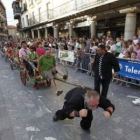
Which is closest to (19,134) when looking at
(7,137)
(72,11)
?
(7,137)

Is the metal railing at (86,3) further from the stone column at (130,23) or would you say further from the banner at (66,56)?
the banner at (66,56)

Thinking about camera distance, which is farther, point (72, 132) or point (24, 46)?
point (24, 46)

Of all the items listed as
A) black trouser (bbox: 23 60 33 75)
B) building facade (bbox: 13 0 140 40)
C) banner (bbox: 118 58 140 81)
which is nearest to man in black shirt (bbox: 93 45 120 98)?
banner (bbox: 118 58 140 81)

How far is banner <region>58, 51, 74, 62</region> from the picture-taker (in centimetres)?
909

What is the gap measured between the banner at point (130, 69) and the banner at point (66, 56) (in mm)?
3529

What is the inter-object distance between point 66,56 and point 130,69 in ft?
14.9

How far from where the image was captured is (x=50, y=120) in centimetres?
397

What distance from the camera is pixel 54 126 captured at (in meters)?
3.70

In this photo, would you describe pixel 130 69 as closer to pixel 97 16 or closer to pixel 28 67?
pixel 28 67

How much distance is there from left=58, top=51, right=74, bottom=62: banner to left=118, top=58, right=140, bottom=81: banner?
3.53 metres

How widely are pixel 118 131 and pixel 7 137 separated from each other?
2274 mm

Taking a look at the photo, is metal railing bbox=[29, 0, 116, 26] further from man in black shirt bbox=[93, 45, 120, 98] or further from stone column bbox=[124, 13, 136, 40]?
man in black shirt bbox=[93, 45, 120, 98]

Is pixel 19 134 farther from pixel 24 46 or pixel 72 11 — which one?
pixel 72 11

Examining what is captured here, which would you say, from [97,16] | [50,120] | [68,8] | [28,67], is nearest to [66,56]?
[28,67]
